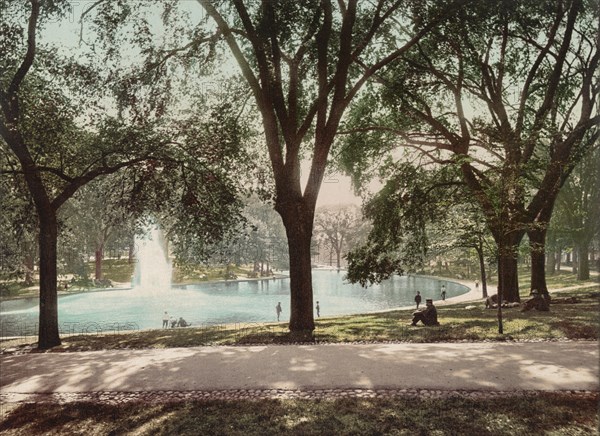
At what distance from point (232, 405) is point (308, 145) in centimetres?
1377

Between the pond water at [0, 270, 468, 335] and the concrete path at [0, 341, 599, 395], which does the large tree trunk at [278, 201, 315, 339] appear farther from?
the pond water at [0, 270, 468, 335]

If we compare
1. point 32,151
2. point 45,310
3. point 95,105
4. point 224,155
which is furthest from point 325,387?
point 32,151

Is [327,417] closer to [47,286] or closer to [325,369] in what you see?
[325,369]

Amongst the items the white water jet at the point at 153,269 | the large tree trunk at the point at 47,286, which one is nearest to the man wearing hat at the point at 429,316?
the large tree trunk at the point at 47,286

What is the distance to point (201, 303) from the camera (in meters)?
39.8

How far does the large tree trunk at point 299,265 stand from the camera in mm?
12445

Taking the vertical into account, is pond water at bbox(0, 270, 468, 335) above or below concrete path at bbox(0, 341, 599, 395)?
below

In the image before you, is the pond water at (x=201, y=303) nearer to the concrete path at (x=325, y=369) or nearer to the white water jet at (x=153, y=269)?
the white water jet at (x=153, y=269)

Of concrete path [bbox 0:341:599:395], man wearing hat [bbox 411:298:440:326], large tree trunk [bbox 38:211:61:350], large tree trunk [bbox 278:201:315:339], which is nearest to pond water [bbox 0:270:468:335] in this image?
large tree trunk [bbox 38:211:61:350]

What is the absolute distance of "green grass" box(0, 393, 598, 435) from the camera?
5641 mm

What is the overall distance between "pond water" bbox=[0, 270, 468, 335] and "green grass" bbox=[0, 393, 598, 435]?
21.8m

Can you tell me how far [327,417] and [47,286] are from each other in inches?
422

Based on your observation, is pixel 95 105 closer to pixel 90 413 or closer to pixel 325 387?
pixel 90 413

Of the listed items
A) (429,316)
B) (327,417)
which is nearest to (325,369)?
(327,417)
